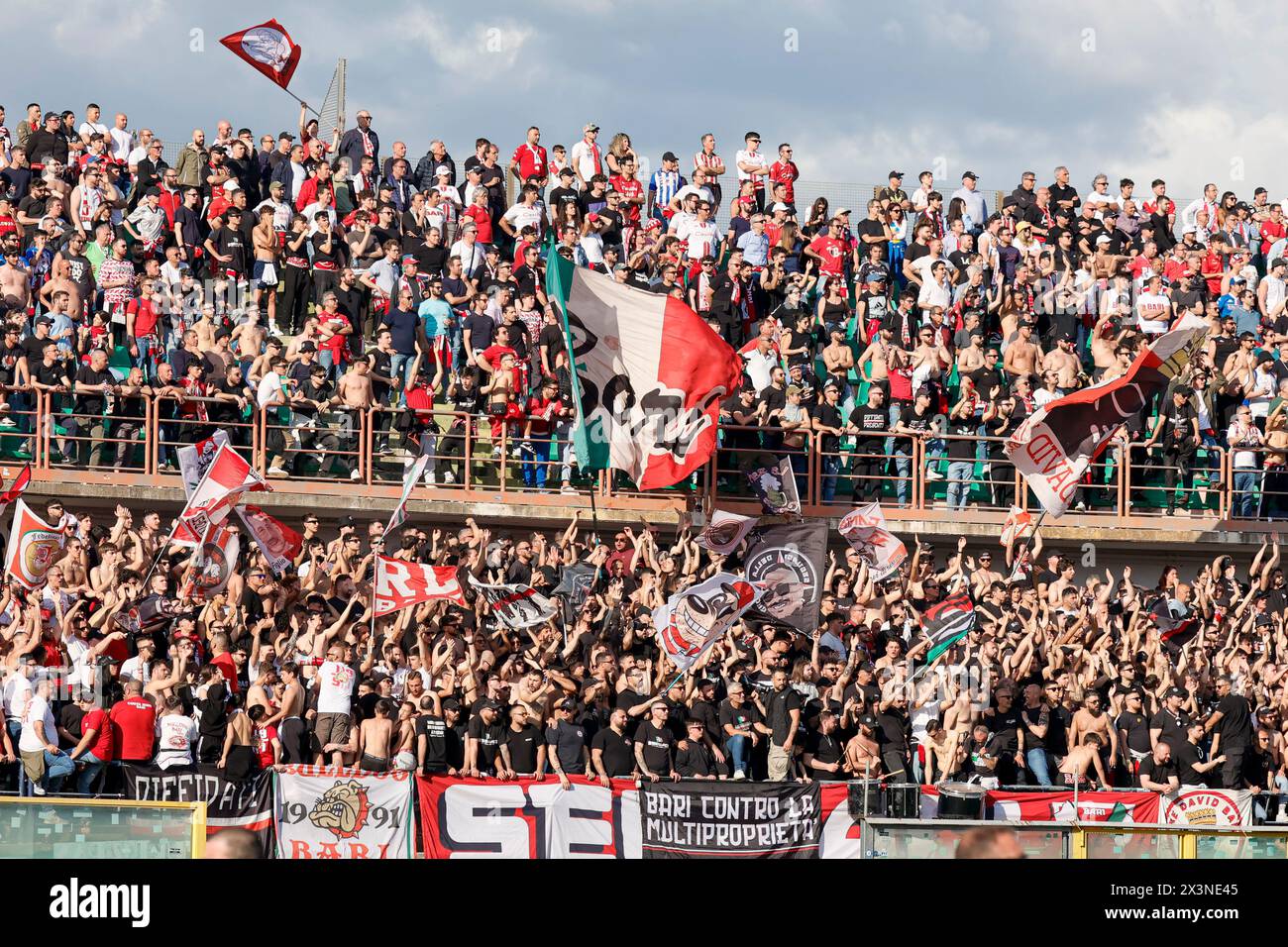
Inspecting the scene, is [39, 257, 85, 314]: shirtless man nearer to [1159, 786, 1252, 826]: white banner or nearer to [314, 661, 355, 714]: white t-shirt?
[314, 661, 355, 714]: white t-shirt

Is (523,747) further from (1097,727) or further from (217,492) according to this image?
(1097,727)

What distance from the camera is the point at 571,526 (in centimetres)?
2339

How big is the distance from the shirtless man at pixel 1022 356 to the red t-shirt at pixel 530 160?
7.24m

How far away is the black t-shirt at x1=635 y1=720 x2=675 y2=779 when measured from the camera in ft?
59.9

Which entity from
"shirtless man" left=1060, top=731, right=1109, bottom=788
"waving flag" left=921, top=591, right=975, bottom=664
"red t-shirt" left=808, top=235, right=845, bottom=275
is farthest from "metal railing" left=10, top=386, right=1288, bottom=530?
"shirtless man" left=1060, top=731, right=1109, bottom=788

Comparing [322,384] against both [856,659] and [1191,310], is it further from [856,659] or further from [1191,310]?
[1191,310]

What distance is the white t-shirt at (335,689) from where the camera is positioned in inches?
713

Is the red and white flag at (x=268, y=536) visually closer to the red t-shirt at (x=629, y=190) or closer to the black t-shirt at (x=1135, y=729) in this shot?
the red t-shirt at (x=629, y=190)

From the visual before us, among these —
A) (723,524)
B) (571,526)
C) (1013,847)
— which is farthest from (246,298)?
(1013,847)

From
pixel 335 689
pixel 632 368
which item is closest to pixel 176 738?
pixel 335 689

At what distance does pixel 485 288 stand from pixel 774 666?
775 centimetres

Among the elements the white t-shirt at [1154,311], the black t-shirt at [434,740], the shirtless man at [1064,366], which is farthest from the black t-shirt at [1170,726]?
the white t-shirt at [1154,311]

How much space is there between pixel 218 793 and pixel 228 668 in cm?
181

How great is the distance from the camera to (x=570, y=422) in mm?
23828
